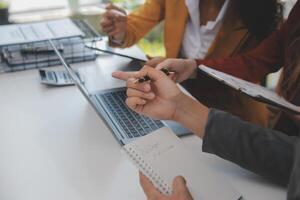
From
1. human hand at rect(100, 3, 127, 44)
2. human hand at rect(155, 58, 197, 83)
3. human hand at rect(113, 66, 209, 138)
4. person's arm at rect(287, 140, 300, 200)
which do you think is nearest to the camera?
person's arm at rect(287, 140, 300, 200)

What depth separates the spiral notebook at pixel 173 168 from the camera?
2.60ft

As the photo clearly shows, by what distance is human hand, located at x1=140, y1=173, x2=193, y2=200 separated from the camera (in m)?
0.73

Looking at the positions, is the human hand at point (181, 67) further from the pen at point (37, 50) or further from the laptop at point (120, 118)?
the pen at point (37, 50)

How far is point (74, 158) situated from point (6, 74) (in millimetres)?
511

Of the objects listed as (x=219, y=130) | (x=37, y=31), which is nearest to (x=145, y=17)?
(x=37, y=31)

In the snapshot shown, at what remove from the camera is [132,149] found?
32.2 inches

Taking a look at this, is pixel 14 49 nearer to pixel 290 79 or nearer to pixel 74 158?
pixel 74 158

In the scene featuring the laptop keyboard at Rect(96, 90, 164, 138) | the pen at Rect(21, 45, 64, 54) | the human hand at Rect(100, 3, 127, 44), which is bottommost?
the laptop keyboard at Rect(96, 90, 164, 138)

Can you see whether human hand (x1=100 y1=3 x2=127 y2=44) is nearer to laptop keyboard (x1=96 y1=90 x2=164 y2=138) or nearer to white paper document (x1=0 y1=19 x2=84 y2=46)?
white paper document (x1=0 y1=19 x2=84 y2=46)

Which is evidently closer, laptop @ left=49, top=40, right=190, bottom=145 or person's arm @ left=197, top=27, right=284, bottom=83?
laptop @ left=49, top=40, right=190, bottom=145

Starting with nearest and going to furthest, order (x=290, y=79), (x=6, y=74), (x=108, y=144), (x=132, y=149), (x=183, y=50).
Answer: (x=132, y=149) → (x=108, y=144) → (x=290, y=79) → (x=6, y=74) → (x=183, y=50)

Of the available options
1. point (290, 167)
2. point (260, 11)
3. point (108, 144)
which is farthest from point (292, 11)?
A: point (108, 144)

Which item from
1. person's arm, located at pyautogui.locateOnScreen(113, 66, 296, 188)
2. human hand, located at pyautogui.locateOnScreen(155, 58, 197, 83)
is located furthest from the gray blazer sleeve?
human hand, located at pyautogui.locateOnScreen(155, 58, 197, 83)

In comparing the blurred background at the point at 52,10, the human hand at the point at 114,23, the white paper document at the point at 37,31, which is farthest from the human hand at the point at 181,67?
the blurred background at the point at 52,10
